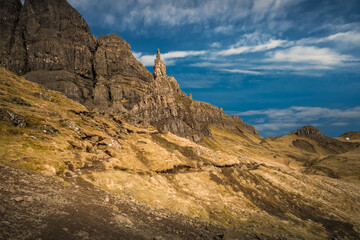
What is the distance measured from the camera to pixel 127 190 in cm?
5016

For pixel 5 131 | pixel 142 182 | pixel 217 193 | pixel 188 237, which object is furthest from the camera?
pixel 217 193

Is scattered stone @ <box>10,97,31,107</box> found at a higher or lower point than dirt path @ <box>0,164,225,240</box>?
higher

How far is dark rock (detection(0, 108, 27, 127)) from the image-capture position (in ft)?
172

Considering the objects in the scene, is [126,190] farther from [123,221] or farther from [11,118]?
[11,118]

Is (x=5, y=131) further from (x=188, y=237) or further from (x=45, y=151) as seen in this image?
(x=188, y=237)

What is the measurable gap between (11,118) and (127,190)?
36.4 meters

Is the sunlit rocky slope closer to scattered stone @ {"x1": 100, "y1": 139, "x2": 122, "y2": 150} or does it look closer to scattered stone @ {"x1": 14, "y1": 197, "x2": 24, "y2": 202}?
scattered stone @ {"x1": 14, "y1": 197, "x2": 24, "y2": 202}

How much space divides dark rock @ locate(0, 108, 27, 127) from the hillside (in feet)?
0.68

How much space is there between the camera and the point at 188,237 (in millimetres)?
32875

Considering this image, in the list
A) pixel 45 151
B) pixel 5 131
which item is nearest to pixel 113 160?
pixel 45 151

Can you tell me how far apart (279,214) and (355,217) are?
171 feet

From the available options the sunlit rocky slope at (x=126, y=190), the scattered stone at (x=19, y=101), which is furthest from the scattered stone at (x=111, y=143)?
the scattered stone at (x=19, y=101)

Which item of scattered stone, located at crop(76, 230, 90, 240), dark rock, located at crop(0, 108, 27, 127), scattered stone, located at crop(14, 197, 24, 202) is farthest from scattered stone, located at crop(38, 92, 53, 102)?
scattered stone, located at crop(76, 230, 90, 240)

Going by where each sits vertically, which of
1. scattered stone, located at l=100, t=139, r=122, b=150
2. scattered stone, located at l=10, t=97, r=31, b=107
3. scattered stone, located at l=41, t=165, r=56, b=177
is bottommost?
scattered stone, located at l=41, t=165, r=56, b=177
